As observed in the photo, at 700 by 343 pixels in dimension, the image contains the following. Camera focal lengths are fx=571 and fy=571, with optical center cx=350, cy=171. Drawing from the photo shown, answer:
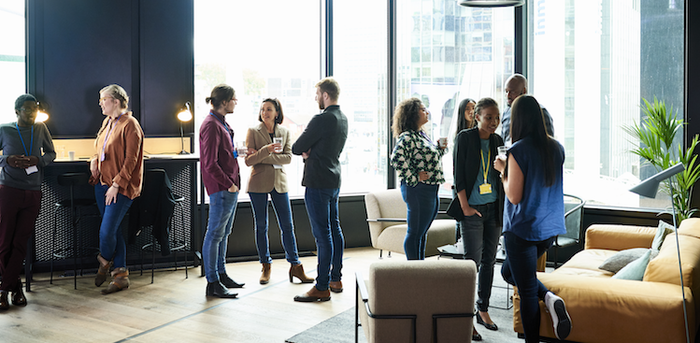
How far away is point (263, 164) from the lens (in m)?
4.77

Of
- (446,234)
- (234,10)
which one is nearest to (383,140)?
(446,234)

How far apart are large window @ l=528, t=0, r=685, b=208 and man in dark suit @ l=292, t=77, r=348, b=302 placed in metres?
2.77

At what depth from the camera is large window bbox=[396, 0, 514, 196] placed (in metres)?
6.20

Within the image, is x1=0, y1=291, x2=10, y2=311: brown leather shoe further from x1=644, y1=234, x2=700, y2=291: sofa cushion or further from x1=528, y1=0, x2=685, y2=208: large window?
x1=528, y1=0, x2=685, y2=208: large window

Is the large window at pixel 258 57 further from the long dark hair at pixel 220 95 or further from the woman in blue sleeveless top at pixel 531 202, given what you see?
the woman in blue sleeveless top at pixel 531 202

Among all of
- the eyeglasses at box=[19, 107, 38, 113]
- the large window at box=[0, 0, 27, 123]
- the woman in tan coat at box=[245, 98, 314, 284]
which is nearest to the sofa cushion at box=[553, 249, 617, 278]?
the woman in tan coat at box=[245, 98, 314, 284]

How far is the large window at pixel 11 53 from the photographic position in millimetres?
5316

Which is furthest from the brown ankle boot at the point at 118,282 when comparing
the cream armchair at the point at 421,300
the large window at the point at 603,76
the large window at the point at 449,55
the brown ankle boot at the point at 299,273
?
the large window at the point at 603,76

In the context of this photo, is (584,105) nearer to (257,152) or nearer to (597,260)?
(597,260)

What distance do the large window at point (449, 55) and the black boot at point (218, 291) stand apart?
2.79 m

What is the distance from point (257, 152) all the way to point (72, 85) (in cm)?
213

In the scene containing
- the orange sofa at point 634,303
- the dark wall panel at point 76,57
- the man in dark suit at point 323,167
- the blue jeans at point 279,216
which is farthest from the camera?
the dark wall panel at point 76,57

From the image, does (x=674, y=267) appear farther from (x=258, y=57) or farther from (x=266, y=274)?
(x=258, y=57)

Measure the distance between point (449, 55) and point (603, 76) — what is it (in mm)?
1648
